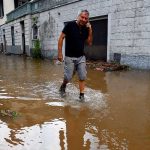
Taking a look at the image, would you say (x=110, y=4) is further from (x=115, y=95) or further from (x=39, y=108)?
(x=39, y=108)

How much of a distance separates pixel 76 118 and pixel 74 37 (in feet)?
5.68

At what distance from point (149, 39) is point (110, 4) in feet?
9.33

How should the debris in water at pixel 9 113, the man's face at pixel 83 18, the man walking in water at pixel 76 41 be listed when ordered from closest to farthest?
the debris in water at pixel 9 113, the man's face at pixel 83 18, the man walking in water at pixel 76 41

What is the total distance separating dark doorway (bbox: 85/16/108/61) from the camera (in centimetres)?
1281

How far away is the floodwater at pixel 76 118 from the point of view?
3697mm

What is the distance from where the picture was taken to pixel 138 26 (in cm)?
1045

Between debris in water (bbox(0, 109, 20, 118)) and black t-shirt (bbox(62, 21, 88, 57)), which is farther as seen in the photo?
black t-shirt (bbox(62, 21, 88, 57))

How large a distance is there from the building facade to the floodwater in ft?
10.4

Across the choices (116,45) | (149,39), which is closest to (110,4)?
(116,45)

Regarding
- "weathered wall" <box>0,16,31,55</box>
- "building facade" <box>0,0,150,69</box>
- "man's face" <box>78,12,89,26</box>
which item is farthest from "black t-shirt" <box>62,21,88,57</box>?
"weathered wall" <box>0,16,31,55</box>

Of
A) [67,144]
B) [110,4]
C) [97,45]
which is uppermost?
[110,4]

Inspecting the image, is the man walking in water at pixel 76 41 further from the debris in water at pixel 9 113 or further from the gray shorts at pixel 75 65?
the debris in water at pixel 9 113

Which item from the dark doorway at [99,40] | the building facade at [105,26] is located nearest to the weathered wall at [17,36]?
the building facade at [105,26]

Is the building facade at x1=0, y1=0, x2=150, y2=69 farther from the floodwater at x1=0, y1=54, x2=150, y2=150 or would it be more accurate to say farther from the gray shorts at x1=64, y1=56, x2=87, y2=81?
the gray shorts at x1=64, y1=56, x2=87, y2=81
